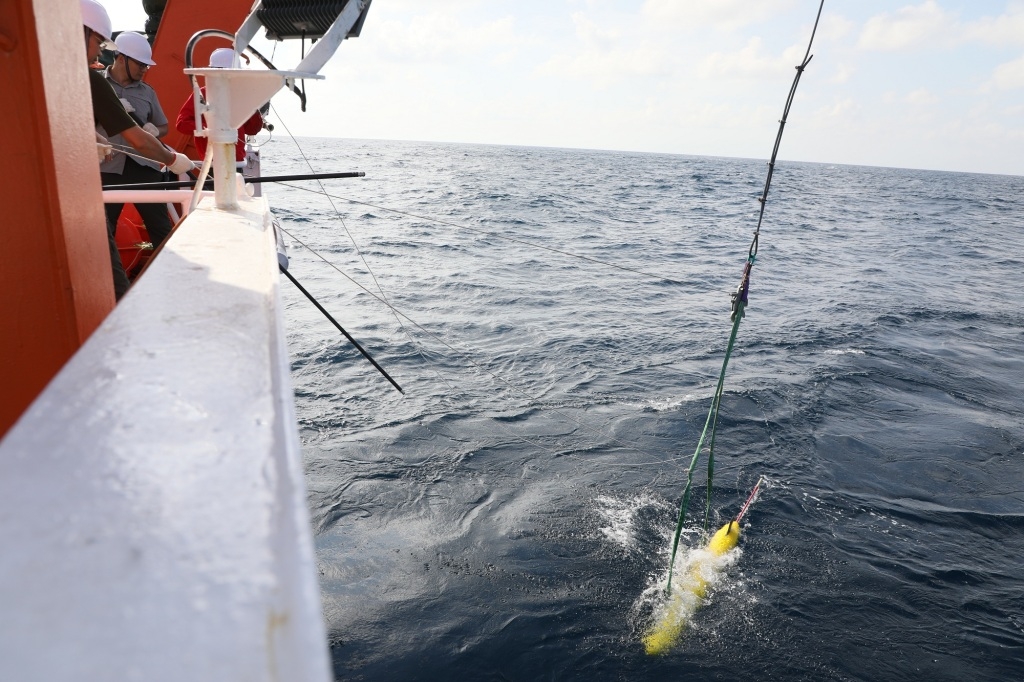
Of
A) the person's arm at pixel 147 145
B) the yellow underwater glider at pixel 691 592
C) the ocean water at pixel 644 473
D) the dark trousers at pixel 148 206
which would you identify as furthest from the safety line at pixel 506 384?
the person's arm at pixel 147 145

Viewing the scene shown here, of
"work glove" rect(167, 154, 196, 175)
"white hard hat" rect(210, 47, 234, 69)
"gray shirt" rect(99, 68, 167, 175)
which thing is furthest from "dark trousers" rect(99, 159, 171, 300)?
"work glove" rect(167, 154, 196, 175)

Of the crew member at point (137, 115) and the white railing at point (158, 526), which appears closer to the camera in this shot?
the white railing at point (158, 526)

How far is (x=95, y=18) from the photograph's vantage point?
406 cm

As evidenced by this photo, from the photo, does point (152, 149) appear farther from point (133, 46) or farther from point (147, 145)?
point (133, 46)

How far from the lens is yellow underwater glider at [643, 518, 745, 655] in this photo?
432 centimetres

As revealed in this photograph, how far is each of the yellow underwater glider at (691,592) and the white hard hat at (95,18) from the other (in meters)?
4.93

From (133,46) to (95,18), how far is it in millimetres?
1360

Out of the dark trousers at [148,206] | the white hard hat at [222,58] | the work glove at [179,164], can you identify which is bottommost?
the dark trousers at [148,206]

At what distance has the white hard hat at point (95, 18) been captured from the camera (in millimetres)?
4039

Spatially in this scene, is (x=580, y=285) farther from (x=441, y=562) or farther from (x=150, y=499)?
(x=150, y=499)

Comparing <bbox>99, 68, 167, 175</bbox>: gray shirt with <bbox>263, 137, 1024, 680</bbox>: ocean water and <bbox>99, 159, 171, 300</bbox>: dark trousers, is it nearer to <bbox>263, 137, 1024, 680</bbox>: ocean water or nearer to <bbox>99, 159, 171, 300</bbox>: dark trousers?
<bbox>99, 159, 171, 300</bbox>: dark trousers

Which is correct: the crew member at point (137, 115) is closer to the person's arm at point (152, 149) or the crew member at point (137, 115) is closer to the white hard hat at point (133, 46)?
the white hard hat at point (133, 46)

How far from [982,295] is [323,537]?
53.0 feet

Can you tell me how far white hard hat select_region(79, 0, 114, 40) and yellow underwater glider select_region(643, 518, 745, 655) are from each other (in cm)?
493
